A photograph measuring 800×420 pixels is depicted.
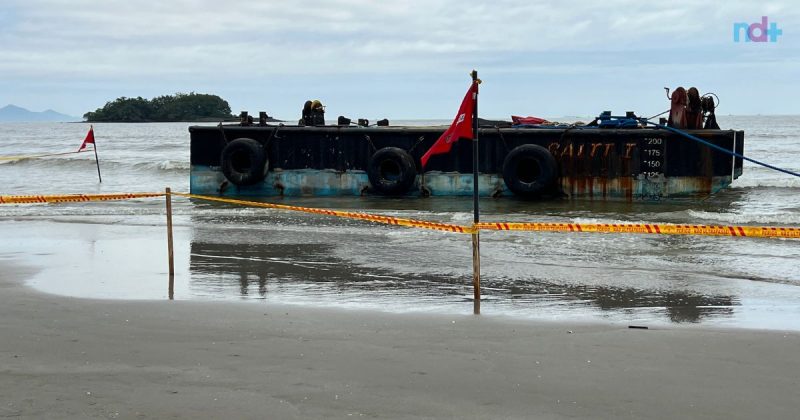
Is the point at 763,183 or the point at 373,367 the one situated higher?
the point at 763,183

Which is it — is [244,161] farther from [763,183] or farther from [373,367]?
[373,367]

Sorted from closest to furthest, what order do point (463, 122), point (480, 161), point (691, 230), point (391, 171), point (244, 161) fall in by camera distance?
point (691, 230), point (463, 122), point (480, 161), point (391, 171), point (244, 161)

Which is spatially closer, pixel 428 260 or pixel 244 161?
pixel 428 260

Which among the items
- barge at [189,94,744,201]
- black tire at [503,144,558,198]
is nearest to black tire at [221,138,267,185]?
barge at [189,94,744,201]

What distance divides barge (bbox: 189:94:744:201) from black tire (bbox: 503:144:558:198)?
22 millimetres

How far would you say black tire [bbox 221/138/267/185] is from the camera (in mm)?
23297

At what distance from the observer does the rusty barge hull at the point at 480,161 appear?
2069 cm

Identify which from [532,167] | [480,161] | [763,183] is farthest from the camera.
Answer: [763,183]

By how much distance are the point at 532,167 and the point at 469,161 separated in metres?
1.55

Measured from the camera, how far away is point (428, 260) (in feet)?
42.3

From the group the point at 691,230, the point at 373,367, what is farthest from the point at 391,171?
the point at 373,367

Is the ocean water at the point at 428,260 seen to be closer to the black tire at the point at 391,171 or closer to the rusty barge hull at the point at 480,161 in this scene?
the black tire at the point at 391,171

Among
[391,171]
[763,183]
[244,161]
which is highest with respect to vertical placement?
[244,161]

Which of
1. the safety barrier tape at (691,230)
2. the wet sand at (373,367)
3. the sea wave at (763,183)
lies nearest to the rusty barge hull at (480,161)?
the sea wave at (763,183)
